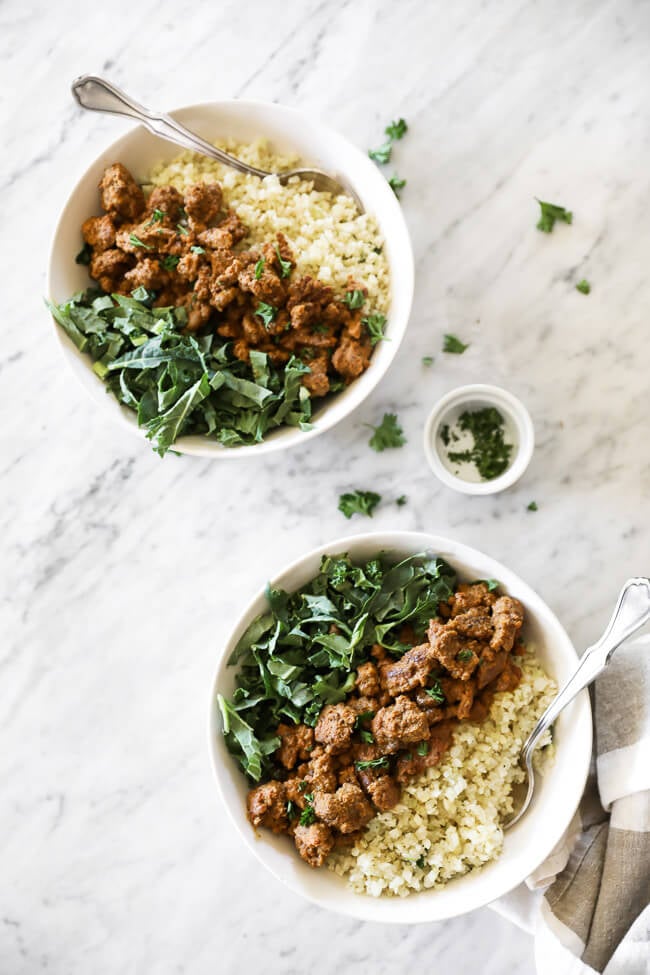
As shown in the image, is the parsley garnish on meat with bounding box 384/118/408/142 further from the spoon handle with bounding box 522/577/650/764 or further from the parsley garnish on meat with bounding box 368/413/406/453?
the spoon handle with bounding box 522/577/650/764

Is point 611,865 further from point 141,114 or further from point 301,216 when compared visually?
point 141,114

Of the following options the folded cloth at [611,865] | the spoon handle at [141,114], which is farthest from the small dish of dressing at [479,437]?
the spoon handle at [141,114]

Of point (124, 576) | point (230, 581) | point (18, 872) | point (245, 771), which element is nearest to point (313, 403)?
Answer: point (230, 581)

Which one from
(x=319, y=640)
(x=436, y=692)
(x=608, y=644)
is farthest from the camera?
(x=319, y=640)

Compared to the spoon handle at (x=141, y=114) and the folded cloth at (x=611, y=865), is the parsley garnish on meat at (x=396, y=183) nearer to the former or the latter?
the spoon handle at (x=141, y=114)

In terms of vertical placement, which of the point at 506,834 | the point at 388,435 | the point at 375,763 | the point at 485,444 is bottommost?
the point at 506,834

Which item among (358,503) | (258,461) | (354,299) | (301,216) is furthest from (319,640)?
(301,216)
